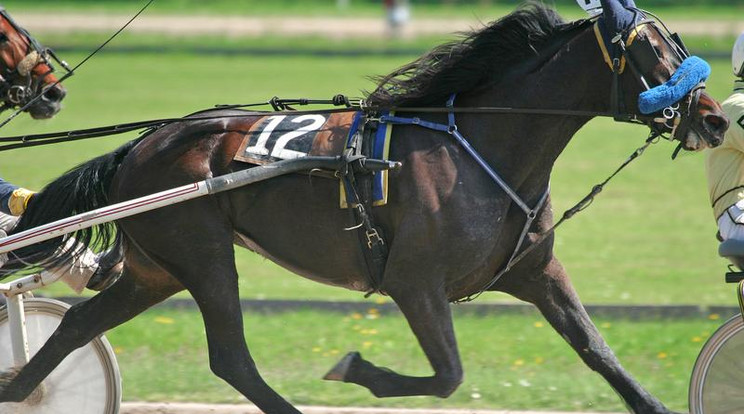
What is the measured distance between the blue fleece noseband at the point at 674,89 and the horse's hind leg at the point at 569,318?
3.13ft

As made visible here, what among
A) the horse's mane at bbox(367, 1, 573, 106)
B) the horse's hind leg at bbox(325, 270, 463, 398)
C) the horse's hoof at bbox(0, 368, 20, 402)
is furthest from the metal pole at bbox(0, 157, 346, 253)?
the horse's hoof at bbox(0, 368, 20, 402)

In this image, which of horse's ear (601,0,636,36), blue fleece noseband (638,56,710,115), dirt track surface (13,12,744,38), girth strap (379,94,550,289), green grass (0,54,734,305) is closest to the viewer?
blue fleece noseband (638,56,710,115)

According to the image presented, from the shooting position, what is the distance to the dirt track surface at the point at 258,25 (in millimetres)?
A: 30234

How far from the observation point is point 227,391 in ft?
21.6

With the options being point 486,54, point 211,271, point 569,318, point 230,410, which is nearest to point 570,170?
point 230,410

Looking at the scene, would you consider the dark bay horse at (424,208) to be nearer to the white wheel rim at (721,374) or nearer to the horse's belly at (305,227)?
the horse's belly at (305,227)

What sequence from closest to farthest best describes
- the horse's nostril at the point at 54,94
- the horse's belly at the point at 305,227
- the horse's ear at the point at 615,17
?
the horse's ear at the point at 615,17, the horse's belly at the point at 305,227, the horse's nostril at the point at 54,94

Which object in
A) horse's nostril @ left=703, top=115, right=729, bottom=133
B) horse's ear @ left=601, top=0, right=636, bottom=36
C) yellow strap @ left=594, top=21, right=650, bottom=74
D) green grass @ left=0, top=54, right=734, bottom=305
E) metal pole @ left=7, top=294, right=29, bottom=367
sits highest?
horse's ear @ left=601, top=0, right=636, bottom=36

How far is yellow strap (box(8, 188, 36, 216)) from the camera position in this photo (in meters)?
5.68

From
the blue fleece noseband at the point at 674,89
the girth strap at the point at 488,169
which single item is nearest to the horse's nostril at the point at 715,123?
the blue fleece noseband at the point at 674,89

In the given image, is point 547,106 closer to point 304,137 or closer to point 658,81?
→ point 658,81

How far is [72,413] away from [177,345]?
6.22 feet

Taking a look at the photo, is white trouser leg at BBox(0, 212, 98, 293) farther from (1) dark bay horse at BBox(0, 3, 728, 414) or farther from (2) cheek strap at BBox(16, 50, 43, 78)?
(2) cheek strap at BBox(16, 50, 43, 78)

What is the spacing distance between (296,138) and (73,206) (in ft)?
3.99
